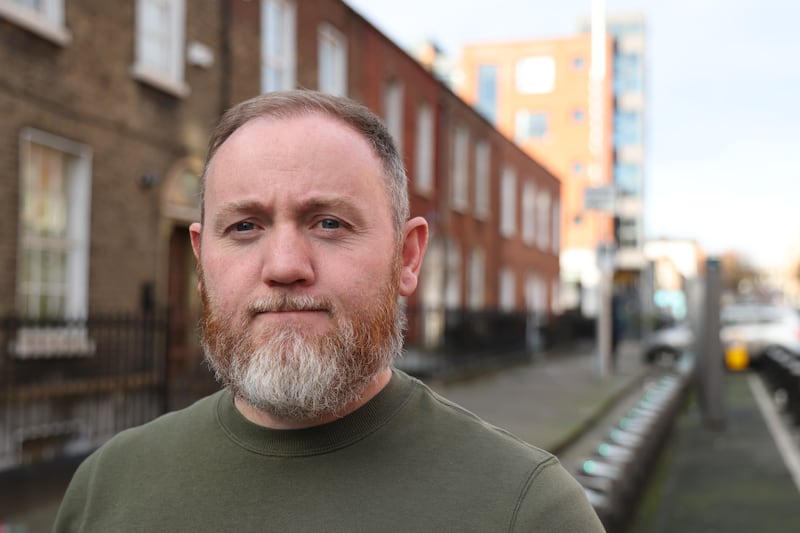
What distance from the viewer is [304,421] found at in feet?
5.33

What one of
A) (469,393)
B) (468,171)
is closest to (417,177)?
(468,171)

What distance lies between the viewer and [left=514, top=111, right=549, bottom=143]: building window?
193ft

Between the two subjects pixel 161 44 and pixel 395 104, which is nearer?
pixel 161 44

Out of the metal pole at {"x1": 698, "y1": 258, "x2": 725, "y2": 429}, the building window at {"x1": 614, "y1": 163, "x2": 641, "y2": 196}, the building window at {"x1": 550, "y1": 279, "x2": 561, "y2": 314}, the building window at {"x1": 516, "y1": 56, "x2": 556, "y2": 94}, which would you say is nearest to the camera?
the metal pole at {"x1": 698, "y1": 258, "x2": 725, "y2": 429}

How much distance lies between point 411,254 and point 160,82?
987cm

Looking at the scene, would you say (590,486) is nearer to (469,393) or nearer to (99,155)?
(99,155)

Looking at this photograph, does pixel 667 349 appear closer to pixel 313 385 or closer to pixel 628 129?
pixel 313 385

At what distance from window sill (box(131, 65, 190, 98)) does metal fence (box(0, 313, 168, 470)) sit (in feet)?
10.5

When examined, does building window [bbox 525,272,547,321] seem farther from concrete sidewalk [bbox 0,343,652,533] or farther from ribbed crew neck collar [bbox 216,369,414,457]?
ribbed crew neck collar [bbox 216,369,414,457]

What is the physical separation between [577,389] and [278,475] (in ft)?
46.5

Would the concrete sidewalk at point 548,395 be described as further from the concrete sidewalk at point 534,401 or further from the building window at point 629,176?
the building window at point 629,176

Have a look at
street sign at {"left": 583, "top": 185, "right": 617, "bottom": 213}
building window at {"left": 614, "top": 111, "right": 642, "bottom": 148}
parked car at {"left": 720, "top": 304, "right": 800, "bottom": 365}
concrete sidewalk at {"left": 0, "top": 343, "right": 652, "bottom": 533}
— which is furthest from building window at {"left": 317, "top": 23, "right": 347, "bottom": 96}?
building window at {"left": 614, "top": 111, "right": 642, "bottom": 148}

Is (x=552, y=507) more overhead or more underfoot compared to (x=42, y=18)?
more underfoot

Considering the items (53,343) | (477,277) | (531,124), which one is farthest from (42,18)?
(531,124)
